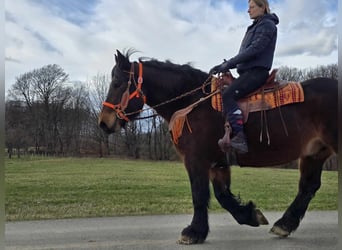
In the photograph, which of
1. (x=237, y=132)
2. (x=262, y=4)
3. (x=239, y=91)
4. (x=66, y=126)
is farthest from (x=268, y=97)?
(x=66, y=126)

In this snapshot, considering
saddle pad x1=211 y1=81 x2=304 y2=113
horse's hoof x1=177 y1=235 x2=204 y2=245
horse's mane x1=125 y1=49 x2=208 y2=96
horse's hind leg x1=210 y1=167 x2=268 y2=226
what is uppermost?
horse's mane x1=125 y1=49 x2=208 y2=96

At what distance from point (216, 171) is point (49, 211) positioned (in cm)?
444

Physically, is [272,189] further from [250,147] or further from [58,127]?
[58,127]

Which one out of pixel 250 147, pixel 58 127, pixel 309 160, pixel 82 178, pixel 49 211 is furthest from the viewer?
pixel 58 127

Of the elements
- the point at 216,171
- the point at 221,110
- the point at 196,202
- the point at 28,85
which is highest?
the point at 28,85

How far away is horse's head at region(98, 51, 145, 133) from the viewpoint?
5.14 metres

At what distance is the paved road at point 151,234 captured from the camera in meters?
5.05

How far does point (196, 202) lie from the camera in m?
4.91

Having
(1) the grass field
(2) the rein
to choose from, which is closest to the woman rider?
(2) the rein

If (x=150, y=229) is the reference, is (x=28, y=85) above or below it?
above

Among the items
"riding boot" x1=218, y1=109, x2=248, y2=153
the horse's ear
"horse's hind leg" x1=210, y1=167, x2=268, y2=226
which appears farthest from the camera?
"horse's hind leg" x1=210, y1=167, x2=268, y2=226

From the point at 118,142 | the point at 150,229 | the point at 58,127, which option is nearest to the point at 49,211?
the point at 150,229

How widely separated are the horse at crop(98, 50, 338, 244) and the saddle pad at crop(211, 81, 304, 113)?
77 mm

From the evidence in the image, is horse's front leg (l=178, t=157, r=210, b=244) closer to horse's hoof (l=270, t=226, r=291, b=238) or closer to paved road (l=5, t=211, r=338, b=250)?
paved road (l=5, t=211, r=338, b=250)
